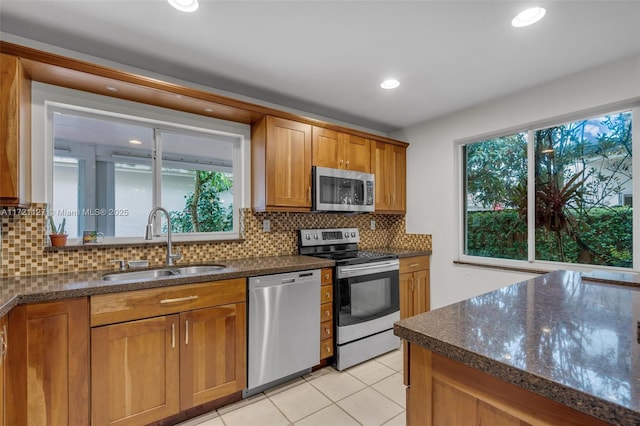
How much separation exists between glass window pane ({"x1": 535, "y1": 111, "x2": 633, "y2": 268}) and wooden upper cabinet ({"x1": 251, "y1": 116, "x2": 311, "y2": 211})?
2098 millimetres

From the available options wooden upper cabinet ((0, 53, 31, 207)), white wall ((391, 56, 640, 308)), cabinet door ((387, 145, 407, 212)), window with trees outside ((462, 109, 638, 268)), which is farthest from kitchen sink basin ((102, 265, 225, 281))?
window with trees outside ((462, 109, 638, 268))

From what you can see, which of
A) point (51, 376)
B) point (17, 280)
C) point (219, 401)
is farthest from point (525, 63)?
point (17, 280)

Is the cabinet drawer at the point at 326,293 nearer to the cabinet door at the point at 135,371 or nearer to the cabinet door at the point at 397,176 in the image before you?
the cabinet door at the point at 135,371

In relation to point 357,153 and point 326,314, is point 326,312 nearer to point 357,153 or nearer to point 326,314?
point 326,314

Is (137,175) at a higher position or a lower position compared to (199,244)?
higher

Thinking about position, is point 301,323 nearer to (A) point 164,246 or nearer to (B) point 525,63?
(A) point 164,246

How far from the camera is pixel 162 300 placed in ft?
5.74

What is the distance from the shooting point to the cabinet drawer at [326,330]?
2.45 metres

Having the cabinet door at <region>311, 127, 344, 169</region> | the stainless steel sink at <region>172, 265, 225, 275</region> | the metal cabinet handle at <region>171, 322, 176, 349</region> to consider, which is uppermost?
the cabinet door at <region>311, 127, 344, 169</region>

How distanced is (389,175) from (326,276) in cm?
156

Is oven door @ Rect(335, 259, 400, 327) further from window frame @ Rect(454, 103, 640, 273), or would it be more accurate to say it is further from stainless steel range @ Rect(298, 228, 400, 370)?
window frame @ Rect(454, 103, 640, 273)

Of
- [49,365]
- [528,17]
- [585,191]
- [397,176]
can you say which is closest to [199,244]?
[49,365]

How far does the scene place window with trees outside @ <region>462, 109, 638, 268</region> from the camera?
7.45 ft

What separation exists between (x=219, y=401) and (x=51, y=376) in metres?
0.96
